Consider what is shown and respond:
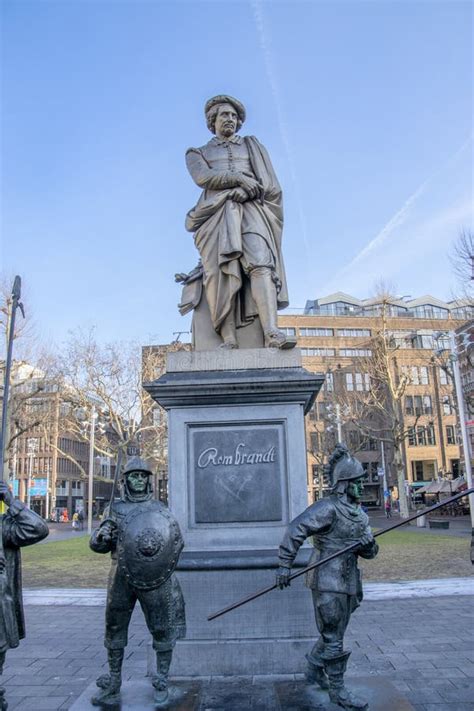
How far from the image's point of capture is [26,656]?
6.96 m

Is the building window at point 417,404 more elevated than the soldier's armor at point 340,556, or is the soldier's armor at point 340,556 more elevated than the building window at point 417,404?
the building window at point 417,404

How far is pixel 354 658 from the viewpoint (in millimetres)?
6320

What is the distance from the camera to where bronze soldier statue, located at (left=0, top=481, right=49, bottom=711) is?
Answer: 13.8ft

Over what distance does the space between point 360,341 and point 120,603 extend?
7215 cm

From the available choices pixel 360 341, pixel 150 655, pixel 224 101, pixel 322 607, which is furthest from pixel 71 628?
pixel 360 341

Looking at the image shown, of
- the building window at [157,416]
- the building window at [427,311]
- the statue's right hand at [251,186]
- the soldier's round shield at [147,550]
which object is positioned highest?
the building window at [427,311]

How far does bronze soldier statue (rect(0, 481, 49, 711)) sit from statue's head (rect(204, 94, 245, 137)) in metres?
4.77

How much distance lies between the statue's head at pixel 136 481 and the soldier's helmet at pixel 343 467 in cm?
145

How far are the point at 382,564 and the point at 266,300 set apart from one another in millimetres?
12355

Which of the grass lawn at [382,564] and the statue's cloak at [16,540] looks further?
the grass lawn at [382,564]

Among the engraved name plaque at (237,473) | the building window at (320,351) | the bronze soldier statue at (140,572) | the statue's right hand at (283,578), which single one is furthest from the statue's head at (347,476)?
the building window at (320,351)

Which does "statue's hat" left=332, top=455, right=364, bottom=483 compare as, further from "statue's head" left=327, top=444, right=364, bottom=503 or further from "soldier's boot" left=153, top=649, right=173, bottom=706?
"soldier's boot" left=153, top=649, right=173, bottom=706

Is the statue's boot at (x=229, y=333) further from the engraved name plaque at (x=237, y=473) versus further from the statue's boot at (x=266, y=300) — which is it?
the engraved name plaque at (x=237, y=473)

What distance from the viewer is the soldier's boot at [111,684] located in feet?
14.0
